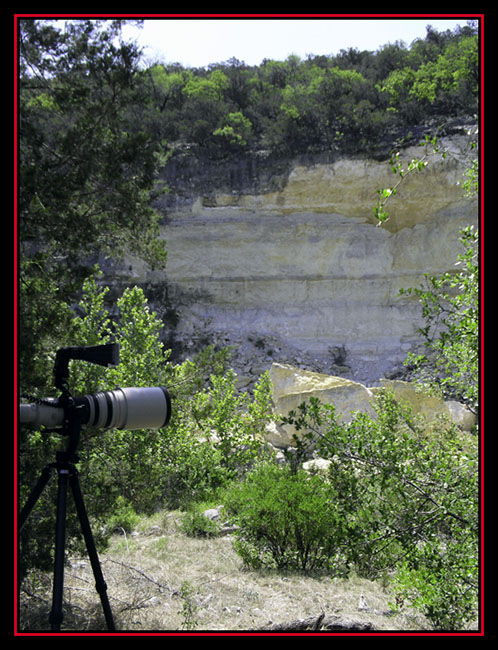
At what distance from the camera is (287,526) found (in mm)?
5730

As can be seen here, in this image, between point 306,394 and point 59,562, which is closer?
point 59,562

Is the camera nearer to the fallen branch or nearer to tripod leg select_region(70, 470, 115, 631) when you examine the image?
tripod leg select_region(70, 470, 115, 631)

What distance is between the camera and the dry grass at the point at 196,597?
388 centimetres

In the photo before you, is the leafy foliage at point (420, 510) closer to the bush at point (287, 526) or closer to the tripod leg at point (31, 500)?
the bush at point (287, 526)

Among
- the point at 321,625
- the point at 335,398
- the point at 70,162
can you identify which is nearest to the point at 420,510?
the point at 321,625

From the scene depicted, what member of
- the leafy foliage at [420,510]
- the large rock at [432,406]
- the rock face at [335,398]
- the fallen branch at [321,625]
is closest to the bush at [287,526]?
the leafy foliage at [420,510]

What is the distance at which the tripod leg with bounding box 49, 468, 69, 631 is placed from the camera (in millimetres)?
2855

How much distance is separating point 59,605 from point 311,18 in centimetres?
337

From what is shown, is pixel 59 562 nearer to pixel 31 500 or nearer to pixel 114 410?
pixel 31 500

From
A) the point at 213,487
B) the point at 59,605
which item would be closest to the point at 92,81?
the point at 59,605

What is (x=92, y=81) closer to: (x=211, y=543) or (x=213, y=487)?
(x=211, y=543)

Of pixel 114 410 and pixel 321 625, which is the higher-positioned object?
pixel 114 410

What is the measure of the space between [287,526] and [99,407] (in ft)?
10.7

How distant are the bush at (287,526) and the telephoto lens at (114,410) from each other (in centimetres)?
276
